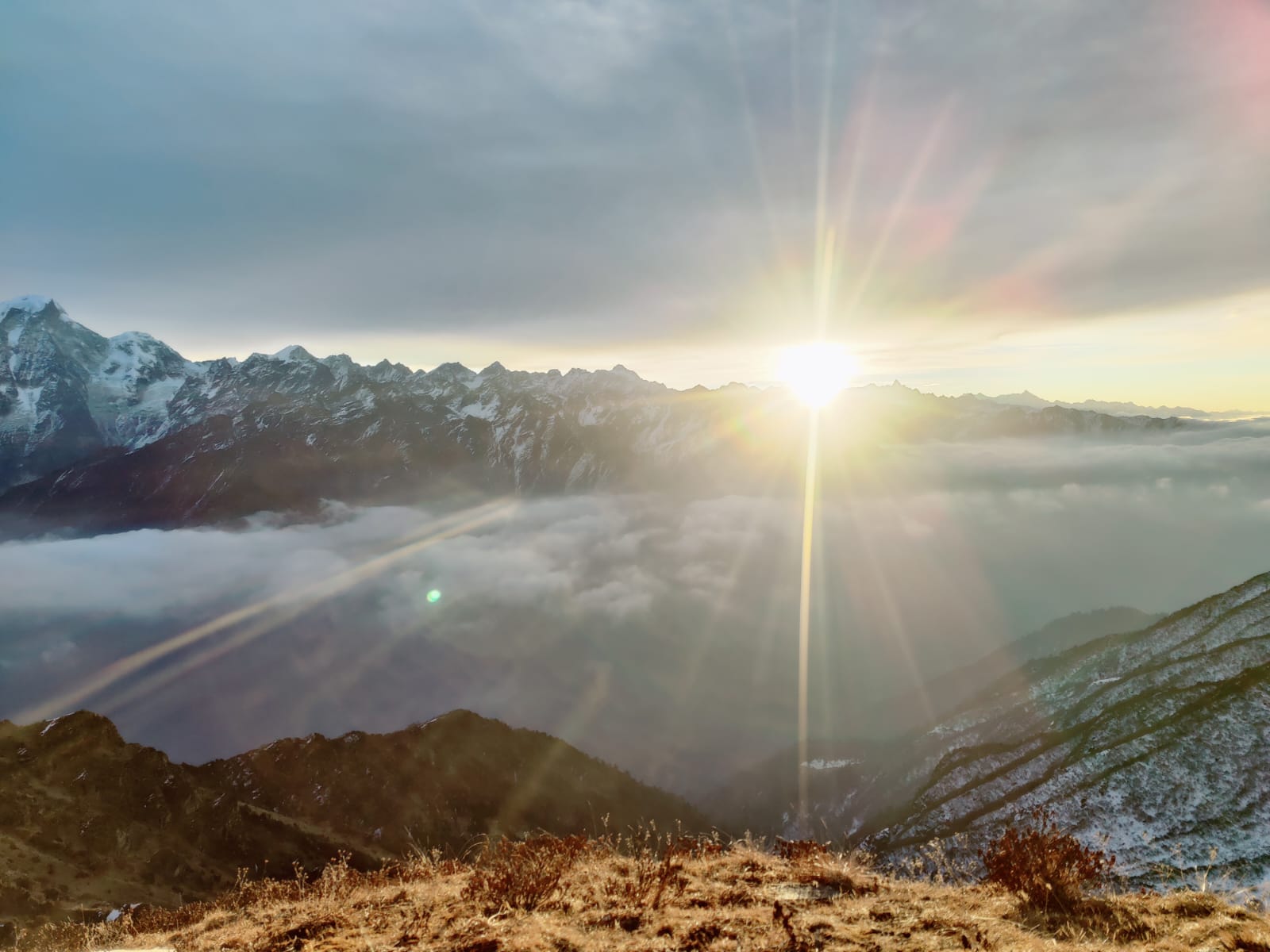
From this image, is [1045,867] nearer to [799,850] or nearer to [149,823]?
[799,850]

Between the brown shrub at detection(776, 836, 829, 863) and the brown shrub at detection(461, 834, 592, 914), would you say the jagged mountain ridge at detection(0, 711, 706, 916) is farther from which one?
the brown shrub at detection(461, 834, 592, 914)

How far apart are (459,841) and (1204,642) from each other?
18902 centimetres

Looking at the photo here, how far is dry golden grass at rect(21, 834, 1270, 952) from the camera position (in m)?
7.34

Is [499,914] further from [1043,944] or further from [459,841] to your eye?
[459,841]

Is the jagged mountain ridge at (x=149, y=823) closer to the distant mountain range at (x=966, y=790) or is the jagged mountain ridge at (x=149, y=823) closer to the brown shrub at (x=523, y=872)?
the distant mountain range at (x=966, y=790)

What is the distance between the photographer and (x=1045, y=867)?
9.03m

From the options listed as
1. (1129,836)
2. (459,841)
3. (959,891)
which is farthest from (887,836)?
(959,891)

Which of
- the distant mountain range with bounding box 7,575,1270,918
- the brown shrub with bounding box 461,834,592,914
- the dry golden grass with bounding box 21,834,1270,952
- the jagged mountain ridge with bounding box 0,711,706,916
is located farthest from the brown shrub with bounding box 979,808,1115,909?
the jagged mountain ridge with bounding box 0,711,706,916

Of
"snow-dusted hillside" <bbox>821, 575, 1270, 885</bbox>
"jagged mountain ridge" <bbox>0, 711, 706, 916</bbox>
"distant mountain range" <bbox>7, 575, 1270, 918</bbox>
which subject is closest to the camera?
"snow-dusted hillside" <bbox>821, 575, 1270, 885</bbox>

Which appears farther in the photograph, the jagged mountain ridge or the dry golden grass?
the jagged mountain ridge

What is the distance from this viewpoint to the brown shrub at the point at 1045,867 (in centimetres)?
879

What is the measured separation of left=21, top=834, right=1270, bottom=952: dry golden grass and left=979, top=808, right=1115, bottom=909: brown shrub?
0.24 metres

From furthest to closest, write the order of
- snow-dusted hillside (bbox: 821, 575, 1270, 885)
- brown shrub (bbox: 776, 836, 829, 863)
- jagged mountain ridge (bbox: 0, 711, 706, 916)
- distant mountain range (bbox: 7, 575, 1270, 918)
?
jagged mountain ridge (bbox: 0, 711, 706, 916), distant mountain range (bbox: 7, 575, 1270, 918), snow-dusted hillside (bbox: 821, 575, 1270, 885), brown shrub (bbox: 776, 836, 829, 863)

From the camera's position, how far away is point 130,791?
15538 cm
